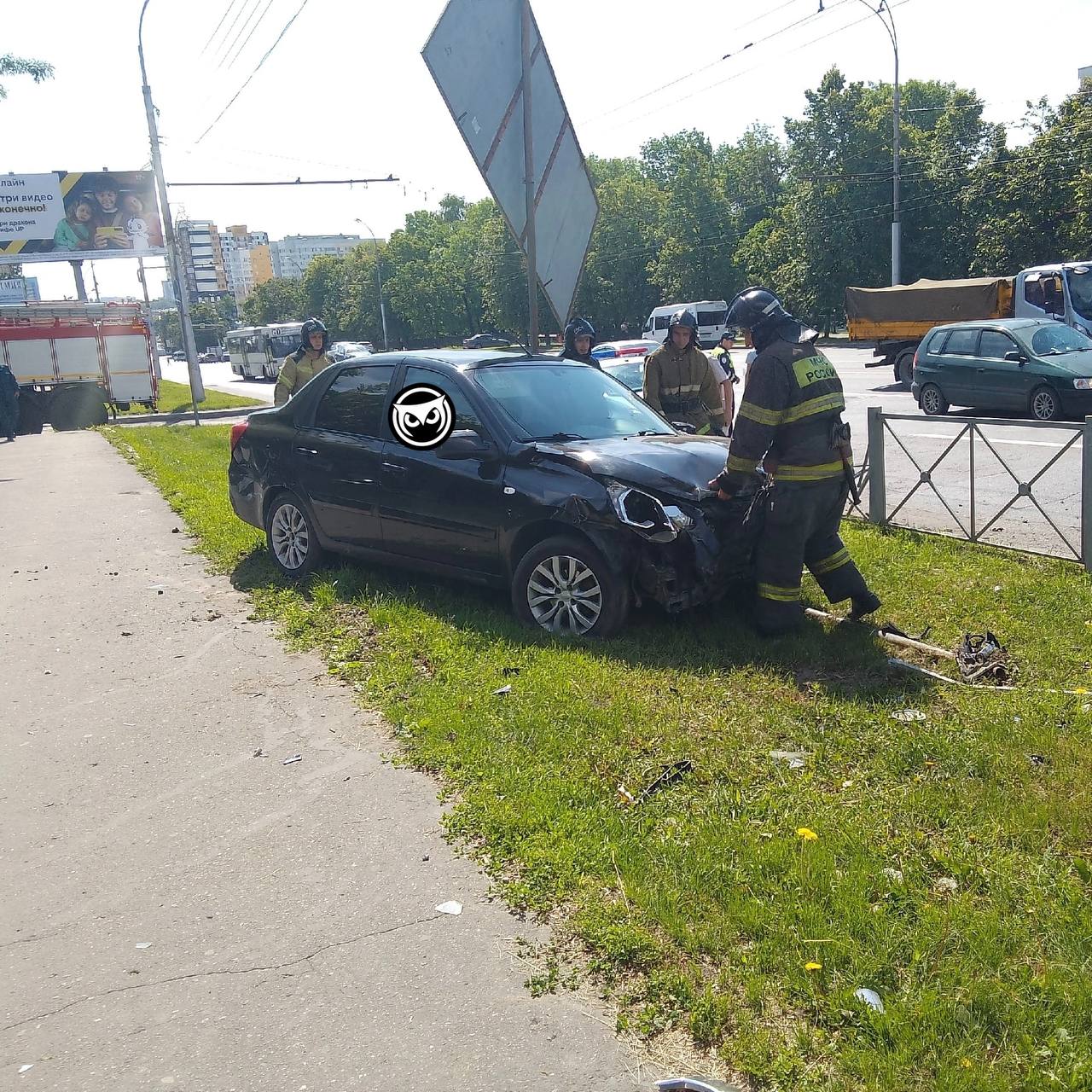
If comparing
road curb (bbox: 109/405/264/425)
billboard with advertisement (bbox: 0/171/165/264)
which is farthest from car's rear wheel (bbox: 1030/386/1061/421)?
billboard with advertisement (bbox: 0/171/165/264)

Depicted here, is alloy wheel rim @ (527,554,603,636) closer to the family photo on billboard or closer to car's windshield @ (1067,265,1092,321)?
car's windshield @ (1067,265,1092,321)

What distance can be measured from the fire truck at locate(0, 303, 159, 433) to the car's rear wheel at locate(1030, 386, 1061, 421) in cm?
2481

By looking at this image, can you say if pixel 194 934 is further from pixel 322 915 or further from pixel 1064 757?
pixel 1064 757

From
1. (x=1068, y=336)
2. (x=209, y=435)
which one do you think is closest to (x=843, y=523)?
(x=1068, y=336)

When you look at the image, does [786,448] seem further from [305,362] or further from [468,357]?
[305,362]

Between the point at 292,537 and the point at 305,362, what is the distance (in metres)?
3.47

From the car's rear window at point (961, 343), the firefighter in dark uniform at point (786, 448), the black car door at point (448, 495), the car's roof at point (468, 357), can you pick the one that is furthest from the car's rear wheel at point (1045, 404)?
the black car door at point (448, 495)

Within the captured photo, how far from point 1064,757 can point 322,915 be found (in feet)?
9.06

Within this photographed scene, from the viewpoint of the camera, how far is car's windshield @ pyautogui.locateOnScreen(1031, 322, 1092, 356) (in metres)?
16.2

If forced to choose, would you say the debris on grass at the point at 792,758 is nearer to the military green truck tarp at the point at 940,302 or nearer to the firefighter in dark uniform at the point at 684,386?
the firefighter in dark uniform at the point at 684,386

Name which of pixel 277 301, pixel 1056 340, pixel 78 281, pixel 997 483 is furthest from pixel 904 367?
pixel 277 301

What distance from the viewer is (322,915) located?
348cm

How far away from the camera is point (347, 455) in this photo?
7359mm

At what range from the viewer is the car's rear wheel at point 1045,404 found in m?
15.7
